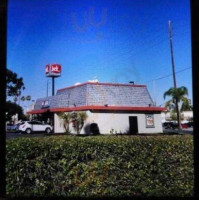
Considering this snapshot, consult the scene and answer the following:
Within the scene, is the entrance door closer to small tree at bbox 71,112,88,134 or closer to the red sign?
small tree at bbox 71,112,88,134

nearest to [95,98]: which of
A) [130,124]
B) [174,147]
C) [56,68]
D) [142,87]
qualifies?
[130,124]

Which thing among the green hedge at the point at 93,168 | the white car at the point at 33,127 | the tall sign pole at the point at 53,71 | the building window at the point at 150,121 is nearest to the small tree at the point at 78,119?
the building window at the point at 150,121

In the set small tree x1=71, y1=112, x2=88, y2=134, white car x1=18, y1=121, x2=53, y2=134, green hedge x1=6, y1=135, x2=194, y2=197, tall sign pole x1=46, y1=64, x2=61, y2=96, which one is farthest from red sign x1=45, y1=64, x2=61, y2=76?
green hedge x1=6, y1=135, x2=194, y2=197

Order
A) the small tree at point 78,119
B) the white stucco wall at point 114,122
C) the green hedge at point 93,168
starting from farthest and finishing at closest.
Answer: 1. the white stucco wall at point 114,122
2. the small tree at point 78,119
3. the green hedge at point 93,168

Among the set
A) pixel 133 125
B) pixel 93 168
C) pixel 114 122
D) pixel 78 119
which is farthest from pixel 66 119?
pixel 93 168

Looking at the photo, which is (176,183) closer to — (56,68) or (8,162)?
(8,162)

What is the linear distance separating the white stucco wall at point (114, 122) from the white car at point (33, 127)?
5226mm

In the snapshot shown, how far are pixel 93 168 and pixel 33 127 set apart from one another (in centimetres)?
3272

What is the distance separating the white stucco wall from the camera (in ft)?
99.1

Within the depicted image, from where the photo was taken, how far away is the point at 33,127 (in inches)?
1499

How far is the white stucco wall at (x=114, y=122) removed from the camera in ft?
99.1

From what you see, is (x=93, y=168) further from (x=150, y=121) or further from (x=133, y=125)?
(x=150, y=121)

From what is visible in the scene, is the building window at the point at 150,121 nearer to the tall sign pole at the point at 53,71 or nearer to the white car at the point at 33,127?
the white car at the point at 33,127

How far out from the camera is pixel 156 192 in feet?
22.6
